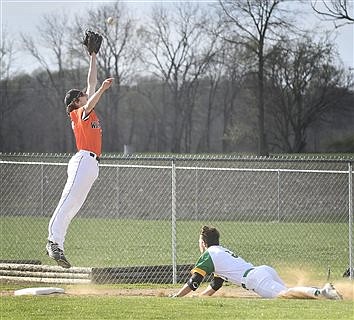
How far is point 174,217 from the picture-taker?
16.0 metres

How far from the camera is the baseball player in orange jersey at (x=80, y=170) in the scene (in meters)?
10.5

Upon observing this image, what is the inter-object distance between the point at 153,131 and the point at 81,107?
4178 cm

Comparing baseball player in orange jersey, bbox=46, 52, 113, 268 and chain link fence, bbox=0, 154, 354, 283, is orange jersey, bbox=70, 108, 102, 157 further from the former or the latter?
chain link fence, bbox=0, 154, 354, 283

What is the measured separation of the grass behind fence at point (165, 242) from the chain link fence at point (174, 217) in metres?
0.03

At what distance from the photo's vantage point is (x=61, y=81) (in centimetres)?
4978

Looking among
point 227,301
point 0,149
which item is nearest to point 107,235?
point 227,301

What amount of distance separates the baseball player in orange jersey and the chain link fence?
3.44 meters

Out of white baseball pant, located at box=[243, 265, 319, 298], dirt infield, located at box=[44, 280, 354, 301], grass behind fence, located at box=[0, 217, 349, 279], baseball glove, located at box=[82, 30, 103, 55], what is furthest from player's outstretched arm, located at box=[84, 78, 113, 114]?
grass behind fence, located at box=[0, 217, 349, 279]

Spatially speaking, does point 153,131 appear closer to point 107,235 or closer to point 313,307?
point 107,235

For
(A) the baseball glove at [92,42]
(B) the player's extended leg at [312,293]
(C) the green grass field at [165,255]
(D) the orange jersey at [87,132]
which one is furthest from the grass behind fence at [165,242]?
(A) the baseball glove at [92,42]

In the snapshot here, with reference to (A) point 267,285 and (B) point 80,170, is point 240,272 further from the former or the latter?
(B) point 80,170

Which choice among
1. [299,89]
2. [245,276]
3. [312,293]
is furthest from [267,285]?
[299,89]

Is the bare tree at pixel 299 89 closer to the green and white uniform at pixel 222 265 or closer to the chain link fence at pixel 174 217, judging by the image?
the chain link fence at pixel 174 217

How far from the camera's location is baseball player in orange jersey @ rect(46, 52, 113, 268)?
10.5 m
